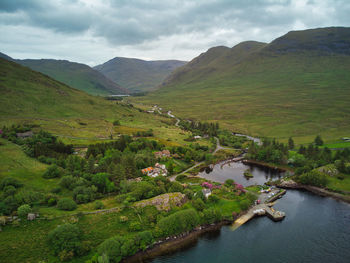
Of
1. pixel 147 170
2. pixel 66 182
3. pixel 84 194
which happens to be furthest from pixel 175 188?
pixel 66 182

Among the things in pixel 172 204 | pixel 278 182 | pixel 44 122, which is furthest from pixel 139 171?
pixel 44 122

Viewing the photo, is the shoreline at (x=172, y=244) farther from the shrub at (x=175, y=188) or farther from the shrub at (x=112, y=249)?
the shrub at (x=175, y=188)

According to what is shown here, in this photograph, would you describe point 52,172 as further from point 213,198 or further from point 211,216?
point 213,198

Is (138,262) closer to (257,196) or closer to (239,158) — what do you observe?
(257,196)

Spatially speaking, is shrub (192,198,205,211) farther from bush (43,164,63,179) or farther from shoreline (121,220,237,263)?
bush (43,164,63,179)

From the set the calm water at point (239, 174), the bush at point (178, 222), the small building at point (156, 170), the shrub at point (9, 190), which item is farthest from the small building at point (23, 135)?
the bush at point (178, 222)

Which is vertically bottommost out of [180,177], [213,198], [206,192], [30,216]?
[180,177]

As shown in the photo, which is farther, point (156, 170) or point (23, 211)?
point (156, 170)
